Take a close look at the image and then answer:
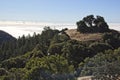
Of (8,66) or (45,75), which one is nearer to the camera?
(45,75)

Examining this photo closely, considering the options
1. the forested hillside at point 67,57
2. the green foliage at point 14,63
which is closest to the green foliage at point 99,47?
the forested hillside at point 67,57

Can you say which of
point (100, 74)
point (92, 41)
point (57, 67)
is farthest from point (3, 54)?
point (100, 74)

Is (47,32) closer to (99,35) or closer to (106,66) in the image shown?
(99,35)

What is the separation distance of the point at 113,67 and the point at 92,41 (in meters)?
43.4

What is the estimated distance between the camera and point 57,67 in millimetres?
39312

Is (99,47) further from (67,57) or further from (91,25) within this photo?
(91,25)

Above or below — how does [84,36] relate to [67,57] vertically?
above

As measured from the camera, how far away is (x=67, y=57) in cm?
6128

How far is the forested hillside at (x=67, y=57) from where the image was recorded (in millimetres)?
34719

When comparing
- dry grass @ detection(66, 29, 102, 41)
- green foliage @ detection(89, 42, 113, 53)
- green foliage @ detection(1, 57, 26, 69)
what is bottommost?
green foliage @ detection(1, 57, 26, 69)

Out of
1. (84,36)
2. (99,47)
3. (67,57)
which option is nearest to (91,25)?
(84,36)

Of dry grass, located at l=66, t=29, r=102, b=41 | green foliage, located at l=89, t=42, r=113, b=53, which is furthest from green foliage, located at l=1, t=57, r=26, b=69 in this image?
dry grass, located at l=66, t=29, r=102, b=41

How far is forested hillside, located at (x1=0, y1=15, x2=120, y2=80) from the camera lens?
1367 inches

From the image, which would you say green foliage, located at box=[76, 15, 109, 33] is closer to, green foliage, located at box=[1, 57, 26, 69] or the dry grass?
the dry grass
